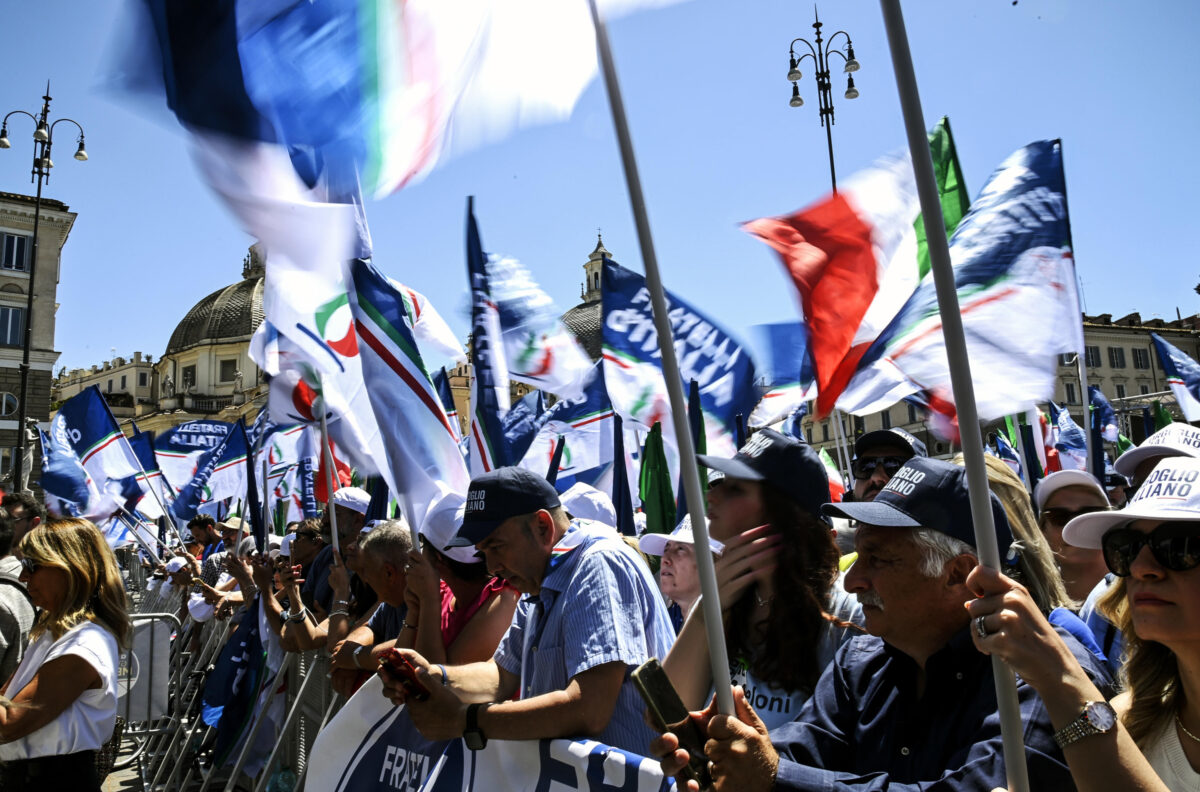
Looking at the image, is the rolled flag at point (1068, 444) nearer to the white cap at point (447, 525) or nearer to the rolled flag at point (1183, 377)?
the rolled flag at point (1183, 377)

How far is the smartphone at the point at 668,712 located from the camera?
208 centimetres

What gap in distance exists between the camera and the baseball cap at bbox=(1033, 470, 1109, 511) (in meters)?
4.71

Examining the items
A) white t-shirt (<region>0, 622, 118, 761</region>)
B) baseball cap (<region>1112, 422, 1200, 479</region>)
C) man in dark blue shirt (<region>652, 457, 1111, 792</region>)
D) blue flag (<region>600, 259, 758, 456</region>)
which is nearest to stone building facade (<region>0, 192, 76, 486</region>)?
blue flag (<region>600, 259, 758, 456</region>)

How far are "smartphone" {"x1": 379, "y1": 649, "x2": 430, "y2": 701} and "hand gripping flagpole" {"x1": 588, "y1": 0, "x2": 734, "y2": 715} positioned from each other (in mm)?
1485

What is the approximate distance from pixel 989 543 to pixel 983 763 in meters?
0.77

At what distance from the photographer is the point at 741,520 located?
3.33 meters

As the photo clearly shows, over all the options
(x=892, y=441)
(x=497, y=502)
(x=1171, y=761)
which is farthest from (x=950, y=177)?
(x=1171, y=761)

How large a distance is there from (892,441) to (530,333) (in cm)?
363

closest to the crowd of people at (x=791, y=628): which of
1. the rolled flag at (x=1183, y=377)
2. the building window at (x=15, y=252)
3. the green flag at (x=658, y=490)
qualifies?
the green flag at (x=658, y=490)

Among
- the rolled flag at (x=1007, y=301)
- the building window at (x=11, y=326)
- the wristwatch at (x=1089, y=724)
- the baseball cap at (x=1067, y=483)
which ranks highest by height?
the building window at (x=11, y=326)

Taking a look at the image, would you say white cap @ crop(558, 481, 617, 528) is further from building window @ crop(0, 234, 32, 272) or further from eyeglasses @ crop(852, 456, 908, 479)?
building window @ crop(0, 234, 32, 272)

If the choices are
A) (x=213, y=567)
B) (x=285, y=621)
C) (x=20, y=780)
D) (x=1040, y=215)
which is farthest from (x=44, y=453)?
(x=1040, y=215)

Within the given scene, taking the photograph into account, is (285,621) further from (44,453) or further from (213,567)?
(44,453)

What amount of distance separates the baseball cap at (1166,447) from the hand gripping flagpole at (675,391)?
2.18 m
